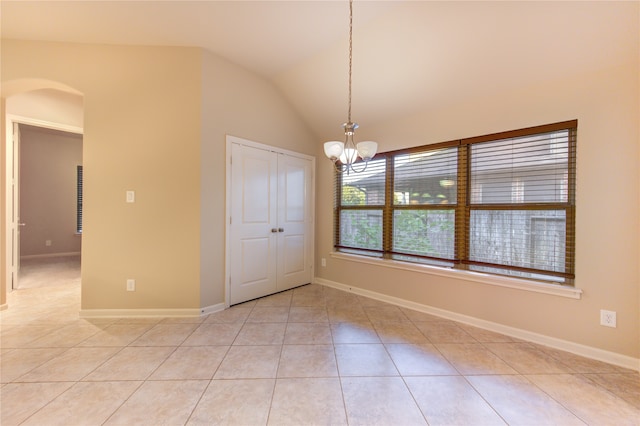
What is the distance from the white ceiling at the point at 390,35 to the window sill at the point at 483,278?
1.85 meters

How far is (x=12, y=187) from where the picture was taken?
3477 millimetres

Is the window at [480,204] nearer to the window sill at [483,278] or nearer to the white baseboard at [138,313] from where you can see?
the window sill at [483,278]

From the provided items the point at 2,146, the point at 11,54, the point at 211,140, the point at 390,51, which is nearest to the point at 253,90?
the point at 211,140

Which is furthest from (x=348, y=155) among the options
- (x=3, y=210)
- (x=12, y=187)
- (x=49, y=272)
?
(x=49, y=272)

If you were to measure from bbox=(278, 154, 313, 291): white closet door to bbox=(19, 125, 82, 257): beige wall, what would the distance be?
5.80m

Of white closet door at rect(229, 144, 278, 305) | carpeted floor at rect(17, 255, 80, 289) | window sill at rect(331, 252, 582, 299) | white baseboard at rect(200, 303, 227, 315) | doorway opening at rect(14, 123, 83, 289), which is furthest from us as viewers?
doorway opening at rect(14, 123, 83, 289)

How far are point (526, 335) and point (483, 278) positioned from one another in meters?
0.59

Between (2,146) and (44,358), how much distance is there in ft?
8.04

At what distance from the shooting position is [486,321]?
2.64 meters

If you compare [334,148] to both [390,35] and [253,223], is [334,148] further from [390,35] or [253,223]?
[253,223]

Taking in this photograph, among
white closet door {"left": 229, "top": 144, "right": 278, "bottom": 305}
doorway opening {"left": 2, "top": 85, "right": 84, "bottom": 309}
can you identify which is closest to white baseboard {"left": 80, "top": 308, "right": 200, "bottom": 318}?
white closet door {"left": 229, "top": 144, "right": 278, "bottom": 305}

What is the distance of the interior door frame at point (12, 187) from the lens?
3.26 metres

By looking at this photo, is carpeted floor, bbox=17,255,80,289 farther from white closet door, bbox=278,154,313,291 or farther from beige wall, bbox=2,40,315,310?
white closet door, bbox=278,154,313,291

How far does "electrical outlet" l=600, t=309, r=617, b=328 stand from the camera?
6.73 feet
